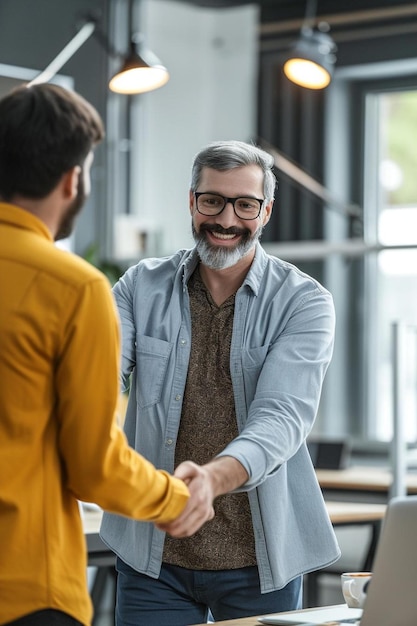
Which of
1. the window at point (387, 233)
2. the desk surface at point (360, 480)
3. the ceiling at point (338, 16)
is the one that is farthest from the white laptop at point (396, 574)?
the ceiling at point (338, 16)

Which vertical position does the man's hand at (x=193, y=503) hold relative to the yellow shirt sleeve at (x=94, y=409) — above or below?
below

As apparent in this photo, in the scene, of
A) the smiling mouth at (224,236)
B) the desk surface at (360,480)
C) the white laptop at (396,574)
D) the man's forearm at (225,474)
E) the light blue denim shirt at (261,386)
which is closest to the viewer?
the white laptop at (396,574)

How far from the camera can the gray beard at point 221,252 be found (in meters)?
2.44

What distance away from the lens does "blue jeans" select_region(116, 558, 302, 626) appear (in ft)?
7.70

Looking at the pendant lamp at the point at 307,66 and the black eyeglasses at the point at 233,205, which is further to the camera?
the pendant lamp at the point at 307,66

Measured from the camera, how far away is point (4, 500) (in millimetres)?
1562

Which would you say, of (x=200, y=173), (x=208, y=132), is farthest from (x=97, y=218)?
(x=200, y=173)

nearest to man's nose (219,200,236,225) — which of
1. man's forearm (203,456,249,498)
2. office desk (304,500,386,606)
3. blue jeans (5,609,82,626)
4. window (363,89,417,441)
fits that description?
man's forearm (203,456,249,498)

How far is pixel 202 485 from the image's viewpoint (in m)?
1.99

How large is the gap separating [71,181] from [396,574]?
794 mm

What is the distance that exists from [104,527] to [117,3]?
495 cm

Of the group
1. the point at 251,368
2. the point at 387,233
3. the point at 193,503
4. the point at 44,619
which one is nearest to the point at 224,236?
the point at 251,368

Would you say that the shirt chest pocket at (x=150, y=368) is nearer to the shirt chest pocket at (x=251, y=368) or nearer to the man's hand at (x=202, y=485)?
the shirt chest pocket at (x=251, y=368)

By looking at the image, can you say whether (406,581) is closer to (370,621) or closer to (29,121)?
(370,621)
